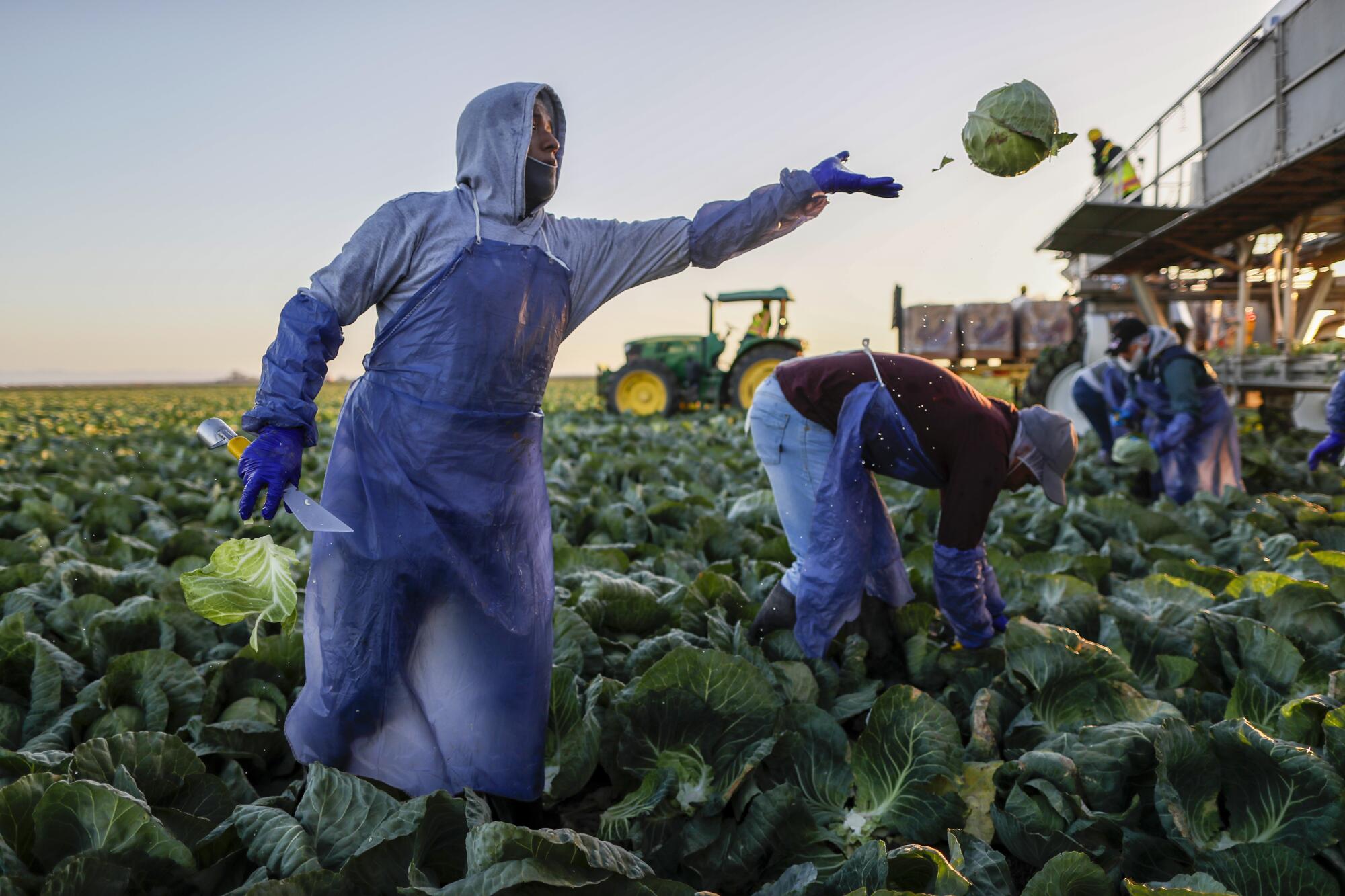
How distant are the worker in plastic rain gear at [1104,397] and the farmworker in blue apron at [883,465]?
5068 millimetres

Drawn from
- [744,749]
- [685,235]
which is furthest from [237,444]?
[744,749]

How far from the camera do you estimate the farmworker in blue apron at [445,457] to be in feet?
5.91

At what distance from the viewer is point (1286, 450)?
26.9 ft

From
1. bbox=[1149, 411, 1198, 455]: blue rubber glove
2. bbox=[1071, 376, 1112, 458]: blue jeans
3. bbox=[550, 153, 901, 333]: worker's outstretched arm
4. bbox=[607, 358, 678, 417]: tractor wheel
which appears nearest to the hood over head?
bbox=[550, 153, 901, 333]: worker's outstretched arm

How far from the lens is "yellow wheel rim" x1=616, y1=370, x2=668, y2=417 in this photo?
1533 centimetres

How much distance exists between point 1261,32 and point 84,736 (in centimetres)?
1019

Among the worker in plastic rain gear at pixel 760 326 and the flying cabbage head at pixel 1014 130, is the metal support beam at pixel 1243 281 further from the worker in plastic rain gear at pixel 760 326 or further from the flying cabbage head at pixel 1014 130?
the flying cabbage head at pixel 1014 130

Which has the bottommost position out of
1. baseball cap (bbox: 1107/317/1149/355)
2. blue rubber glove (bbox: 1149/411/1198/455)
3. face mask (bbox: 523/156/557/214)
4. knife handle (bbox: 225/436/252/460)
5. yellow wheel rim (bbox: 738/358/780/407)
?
blue rubber glove (bbox: 1149/411/1198/455)

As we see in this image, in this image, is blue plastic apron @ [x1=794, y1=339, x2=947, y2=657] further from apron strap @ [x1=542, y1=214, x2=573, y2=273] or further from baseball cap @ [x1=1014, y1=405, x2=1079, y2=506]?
apron strap @ [x1=542, y1=214, x2=573, y2=273]

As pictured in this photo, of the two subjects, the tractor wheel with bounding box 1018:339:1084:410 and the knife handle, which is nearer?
the knife handle

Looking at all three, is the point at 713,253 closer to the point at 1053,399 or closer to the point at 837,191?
the point at 837,191

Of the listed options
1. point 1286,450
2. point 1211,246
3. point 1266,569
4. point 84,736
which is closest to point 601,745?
point 84,736

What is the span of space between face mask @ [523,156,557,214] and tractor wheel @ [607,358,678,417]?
1304cm

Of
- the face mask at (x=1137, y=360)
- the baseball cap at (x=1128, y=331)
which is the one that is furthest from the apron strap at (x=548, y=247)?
the face mask at (x=1137, y=360)
